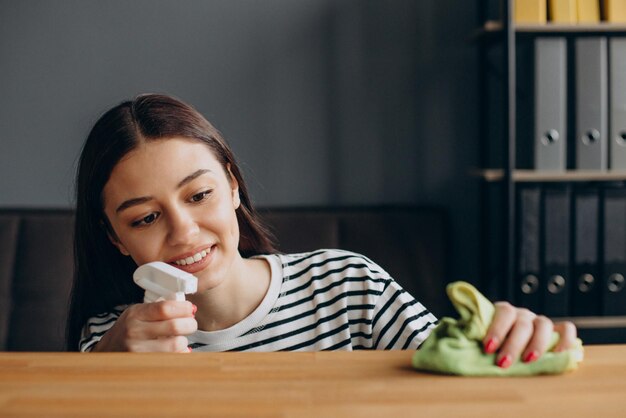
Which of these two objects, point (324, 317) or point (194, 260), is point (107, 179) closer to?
point (194, 260)

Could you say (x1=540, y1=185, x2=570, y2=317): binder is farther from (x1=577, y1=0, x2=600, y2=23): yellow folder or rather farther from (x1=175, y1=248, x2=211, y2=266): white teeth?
(x1=175, y1=248, x2=211, y2=266): white teeth

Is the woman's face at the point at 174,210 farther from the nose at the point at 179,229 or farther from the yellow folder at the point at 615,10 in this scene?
the yellow folder at the point at 615,10

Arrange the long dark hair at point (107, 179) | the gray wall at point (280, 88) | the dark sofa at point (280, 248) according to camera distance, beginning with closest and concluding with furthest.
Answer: the long dark hair at point (107, 179)
the dark sofa at point (280, 248)
the gray wall at point (280, 88)

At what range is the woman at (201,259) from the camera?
3.86 ft

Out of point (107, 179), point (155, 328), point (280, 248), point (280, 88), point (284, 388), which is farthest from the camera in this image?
point (280, 88)

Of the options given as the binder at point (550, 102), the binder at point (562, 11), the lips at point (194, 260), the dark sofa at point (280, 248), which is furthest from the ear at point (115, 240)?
the binder at point (562, 11)

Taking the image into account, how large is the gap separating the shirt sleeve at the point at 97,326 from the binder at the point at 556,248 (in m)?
1.34

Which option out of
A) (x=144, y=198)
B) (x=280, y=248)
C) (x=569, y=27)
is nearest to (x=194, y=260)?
(x=144, y=198)

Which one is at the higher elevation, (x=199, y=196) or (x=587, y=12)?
(x=587, y=12)

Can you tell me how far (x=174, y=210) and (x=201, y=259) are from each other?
0.33ft

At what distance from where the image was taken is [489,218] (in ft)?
8.47

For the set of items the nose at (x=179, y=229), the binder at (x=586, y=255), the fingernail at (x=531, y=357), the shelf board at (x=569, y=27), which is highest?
the shelf board at (x=569, y=27)

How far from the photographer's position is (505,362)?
629mm

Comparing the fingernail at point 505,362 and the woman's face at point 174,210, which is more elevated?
the woman's face at point 174,210
